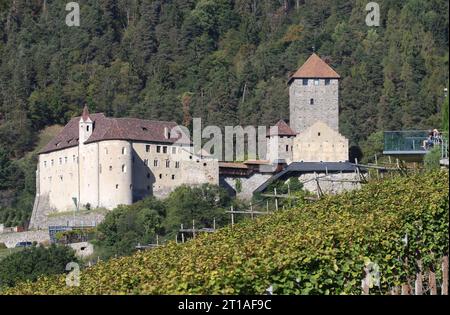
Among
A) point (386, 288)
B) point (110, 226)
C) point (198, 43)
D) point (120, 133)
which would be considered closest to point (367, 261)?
point (386, 288)

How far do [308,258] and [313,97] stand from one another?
215 feet

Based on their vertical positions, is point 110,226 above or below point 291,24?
below

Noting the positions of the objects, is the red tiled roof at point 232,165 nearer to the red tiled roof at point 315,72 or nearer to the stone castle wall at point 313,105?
the stone castle wall at point 313,105

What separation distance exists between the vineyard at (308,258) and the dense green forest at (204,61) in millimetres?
Answer: 64592

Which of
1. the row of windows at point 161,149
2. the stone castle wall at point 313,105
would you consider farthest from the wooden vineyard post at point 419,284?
the stone castle wall at point 313,105

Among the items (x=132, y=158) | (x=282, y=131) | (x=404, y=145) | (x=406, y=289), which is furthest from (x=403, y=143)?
(x=282, y=131)

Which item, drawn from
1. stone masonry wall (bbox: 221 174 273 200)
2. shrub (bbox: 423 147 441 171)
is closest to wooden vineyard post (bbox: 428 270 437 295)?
shrub (bbox: 423 147 441 171)

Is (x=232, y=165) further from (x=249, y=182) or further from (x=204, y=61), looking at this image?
(x=204, y=61)

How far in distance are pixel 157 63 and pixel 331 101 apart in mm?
47361

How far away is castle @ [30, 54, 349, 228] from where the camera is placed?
76.6 metres

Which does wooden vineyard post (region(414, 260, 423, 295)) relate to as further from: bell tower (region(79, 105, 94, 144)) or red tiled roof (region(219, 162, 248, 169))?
bell tower (region(79, 105, 94, 144))

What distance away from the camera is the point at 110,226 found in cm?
6988

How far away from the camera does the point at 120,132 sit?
259 feet
